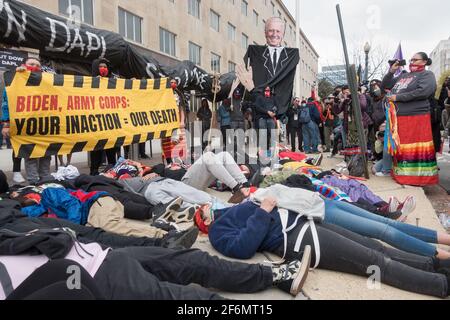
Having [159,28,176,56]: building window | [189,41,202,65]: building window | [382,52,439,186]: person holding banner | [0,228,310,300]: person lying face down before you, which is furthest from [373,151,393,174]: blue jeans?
[189,41,202,65]: building window

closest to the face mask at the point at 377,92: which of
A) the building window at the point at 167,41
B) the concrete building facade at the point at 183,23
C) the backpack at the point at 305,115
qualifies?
the backpack at the point at 305,115

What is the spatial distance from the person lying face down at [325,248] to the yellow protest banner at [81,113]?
11.6 ft

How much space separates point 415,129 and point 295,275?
14.5ft

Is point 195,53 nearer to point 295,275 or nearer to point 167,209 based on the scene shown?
point 167,209

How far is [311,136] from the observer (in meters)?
10.5

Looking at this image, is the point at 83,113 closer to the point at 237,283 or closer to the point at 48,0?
the point at 237,283

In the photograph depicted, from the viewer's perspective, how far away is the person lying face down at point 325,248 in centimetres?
216

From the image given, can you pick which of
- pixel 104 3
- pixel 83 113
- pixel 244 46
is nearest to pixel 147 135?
pixel 83 113

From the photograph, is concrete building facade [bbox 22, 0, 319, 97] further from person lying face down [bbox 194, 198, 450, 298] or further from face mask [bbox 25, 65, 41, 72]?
person lying face down [bbox 194, 198, 450, 298]

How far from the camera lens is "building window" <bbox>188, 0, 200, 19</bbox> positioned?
21353 mm

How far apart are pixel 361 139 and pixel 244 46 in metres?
26.7

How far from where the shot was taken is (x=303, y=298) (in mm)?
2154

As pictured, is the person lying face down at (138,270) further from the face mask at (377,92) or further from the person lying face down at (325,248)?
the face mask at (377,92)

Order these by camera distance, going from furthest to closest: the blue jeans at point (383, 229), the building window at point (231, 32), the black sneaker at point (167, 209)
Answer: the building window at point (231, 32) → the black sneaker at point (167, 209) → the blue jeans at point (383, 229)
